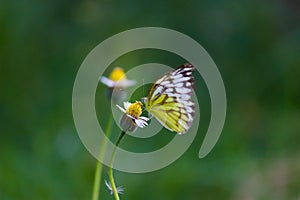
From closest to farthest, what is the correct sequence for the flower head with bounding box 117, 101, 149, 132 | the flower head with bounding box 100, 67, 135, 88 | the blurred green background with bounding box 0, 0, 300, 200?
1. the flower head with bounding box 117, 101, 149, 132
2. the flower head with bounding box 100, 67, 135, 88
3. the blurred green background with bounding box 0, 0, 300, 200

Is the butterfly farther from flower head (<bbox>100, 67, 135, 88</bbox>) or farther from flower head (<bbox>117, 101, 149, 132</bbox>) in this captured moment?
flower head (<bbox>100, 67, 135, 88</bbox>)

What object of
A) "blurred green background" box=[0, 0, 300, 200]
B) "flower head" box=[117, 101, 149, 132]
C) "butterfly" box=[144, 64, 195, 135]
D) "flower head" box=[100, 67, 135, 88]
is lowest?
"flower head" box=[117, 101, 149, 132]

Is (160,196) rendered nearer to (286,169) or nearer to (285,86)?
(286,169)

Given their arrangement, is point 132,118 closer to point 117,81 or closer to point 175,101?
point 175,101

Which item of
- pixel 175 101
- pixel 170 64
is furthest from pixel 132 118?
pixel 170 64

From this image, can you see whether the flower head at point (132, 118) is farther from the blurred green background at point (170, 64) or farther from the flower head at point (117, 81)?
the blurred green background at point (170, 64)

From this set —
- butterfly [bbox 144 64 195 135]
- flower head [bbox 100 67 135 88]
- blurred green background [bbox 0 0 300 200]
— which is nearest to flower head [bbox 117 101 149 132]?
butterfly [bbox 144 64 195 135]
